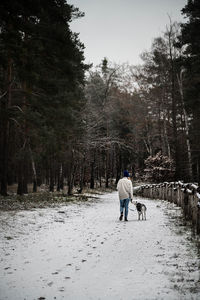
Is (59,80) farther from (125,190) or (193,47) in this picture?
(193,47)

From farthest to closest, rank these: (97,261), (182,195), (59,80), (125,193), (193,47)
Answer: (193,47) < (59,80) < (182,195) < (125,193) < (97,261)

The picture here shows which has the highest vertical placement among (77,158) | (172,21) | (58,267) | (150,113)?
(172,21)

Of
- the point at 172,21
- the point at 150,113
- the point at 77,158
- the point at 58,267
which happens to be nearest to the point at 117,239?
the point at 58,267

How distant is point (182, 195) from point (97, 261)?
7.29m

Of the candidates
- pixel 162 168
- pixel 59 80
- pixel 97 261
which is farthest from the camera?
pixel 162 168

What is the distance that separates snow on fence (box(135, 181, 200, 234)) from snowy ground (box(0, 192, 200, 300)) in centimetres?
58

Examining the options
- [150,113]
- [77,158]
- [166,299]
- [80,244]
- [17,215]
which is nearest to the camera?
[166,299]

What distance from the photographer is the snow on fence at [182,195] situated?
7861 mm

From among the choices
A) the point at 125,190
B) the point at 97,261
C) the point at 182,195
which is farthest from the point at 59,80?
the point at 97,261

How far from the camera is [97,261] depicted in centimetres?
555

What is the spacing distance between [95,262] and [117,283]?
1193 mm

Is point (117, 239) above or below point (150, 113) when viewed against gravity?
below

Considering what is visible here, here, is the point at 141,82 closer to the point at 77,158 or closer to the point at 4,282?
the point at 77,158

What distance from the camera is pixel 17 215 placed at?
9.98m
